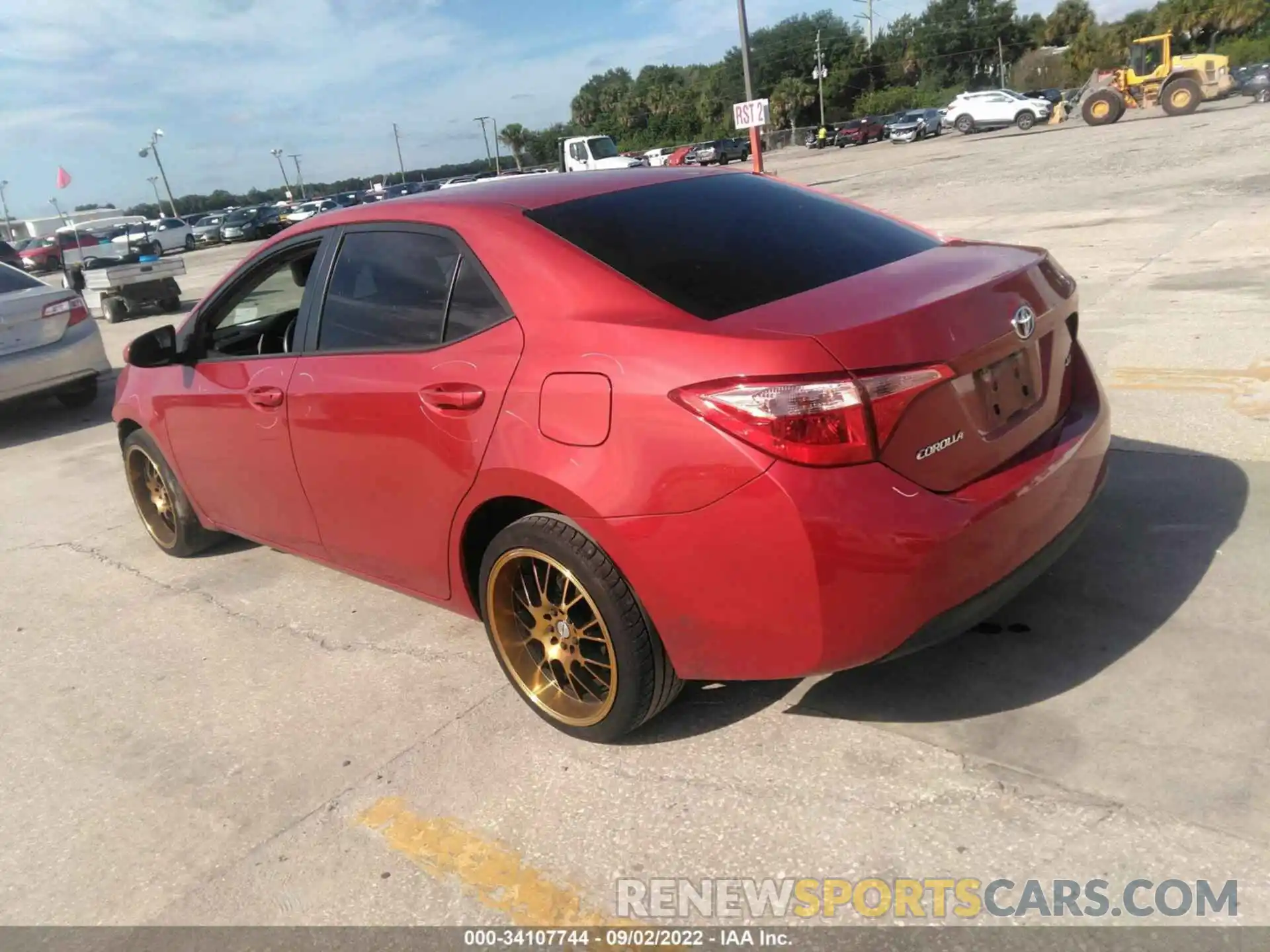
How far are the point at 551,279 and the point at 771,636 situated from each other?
3.92 feet

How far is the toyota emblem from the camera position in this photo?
2.81m

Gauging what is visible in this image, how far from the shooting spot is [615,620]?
2.80 m

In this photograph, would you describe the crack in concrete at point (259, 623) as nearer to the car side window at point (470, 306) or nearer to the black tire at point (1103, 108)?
the car side window at point (470, 306)

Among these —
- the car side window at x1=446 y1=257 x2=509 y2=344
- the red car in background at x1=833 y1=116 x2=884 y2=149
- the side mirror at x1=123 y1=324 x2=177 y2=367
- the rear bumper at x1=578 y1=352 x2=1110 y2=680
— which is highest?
the car side window at x1=446 y1=257 x2=509 y2=344

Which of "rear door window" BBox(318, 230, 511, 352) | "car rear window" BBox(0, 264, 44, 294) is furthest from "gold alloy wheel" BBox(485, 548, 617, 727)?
"car rear window" BBox(0, 264, 44, 294)

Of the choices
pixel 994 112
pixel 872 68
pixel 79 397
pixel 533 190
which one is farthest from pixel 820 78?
pixel 533 190

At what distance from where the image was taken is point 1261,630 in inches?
126

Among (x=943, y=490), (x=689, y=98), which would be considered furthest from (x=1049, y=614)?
(x=689, y=98)

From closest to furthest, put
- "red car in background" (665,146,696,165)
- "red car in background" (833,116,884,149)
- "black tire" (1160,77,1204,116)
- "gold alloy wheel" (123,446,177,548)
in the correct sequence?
"gold alloy wheel" (123,446,177,548), "black tire" (1160,77,1204,116), "red car in background" (665,146,696,165), "red car in background" (833,116,884,149)

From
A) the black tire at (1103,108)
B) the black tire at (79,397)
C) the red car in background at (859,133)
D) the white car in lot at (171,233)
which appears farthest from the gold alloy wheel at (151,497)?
the red car in background at (859,133)

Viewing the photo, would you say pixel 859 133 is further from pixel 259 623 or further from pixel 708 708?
pixel 708 708

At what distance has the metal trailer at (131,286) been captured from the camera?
1706 centimetres

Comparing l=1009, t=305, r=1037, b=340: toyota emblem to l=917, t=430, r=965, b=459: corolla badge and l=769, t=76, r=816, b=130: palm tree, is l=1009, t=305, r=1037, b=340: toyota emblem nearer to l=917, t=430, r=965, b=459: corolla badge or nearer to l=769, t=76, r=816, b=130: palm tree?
l=917, t=430, r=965, b=459: corolla badge

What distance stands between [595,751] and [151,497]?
3.39 meters
